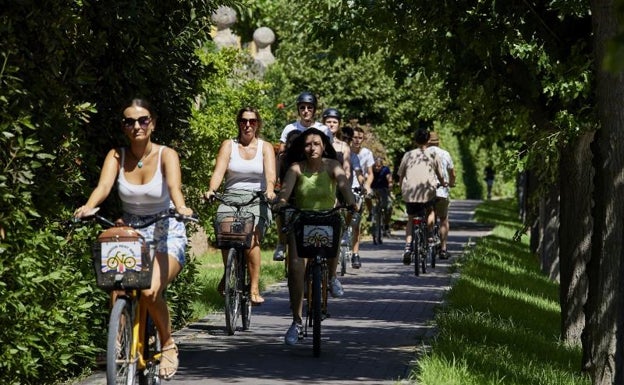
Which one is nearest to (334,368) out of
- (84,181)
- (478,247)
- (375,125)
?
(84,181)

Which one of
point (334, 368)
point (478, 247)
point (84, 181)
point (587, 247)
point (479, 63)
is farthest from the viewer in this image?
point (478, 247)

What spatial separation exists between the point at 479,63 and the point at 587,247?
2274 mm

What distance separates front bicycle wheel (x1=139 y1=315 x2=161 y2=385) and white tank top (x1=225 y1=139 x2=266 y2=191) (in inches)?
166

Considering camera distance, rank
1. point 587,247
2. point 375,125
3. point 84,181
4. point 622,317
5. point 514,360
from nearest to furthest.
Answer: point 622,317 → point 84,181 → point 514,360 → point 587,247 → point 375,125

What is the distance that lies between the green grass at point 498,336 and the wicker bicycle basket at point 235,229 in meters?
1.80

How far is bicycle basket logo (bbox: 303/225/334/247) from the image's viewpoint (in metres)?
10.8

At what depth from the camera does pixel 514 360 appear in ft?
34.8

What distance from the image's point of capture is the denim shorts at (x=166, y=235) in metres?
7.75

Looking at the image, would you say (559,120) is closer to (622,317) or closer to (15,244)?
(622,317)

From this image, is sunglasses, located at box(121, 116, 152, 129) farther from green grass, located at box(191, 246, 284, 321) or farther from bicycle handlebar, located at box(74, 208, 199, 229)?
green grass, located at box(191, 246, 284, 321)

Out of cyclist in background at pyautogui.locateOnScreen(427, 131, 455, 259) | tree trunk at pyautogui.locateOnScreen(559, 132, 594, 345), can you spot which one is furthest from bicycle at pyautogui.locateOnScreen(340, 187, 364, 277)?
tree trunk at pyautogui.locateOnScreen(559, 132, 594, 345)

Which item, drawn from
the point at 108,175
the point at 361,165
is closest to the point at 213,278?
the point at 361,165

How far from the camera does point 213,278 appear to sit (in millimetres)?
17703

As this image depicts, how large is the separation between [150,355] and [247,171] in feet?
14.2
